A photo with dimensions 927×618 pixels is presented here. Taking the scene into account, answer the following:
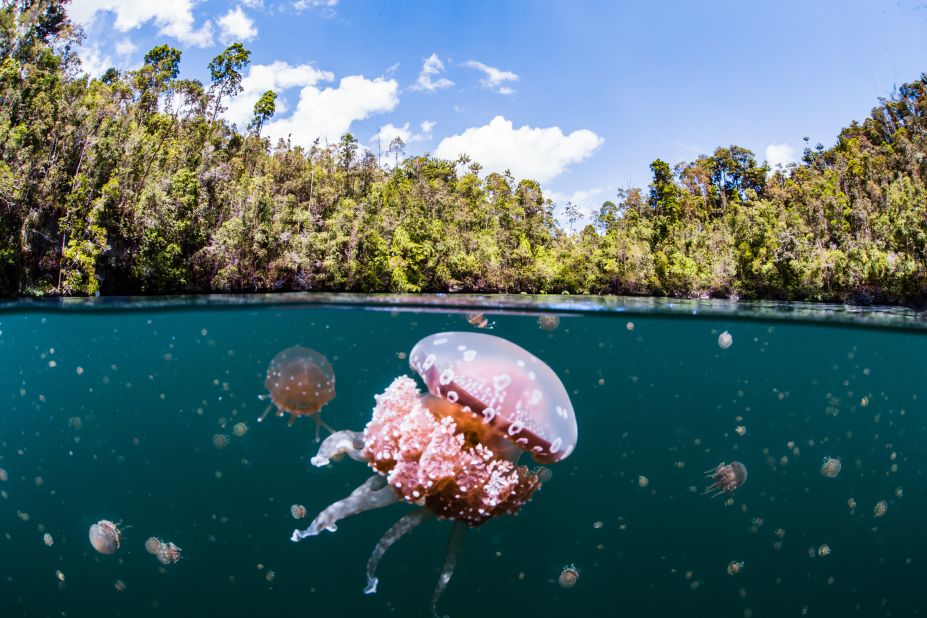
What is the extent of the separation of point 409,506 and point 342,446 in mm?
5567

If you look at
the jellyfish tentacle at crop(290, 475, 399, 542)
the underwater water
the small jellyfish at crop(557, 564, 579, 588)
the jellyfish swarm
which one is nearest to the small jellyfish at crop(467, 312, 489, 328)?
the underwater water

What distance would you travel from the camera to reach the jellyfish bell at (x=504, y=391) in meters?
4.67

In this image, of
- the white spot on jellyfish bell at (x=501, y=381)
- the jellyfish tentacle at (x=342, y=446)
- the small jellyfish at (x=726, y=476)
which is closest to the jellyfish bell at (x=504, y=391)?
the white spot on jellyfish bell at (x=501, y=381)

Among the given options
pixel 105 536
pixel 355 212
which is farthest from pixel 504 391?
pixel 355 212

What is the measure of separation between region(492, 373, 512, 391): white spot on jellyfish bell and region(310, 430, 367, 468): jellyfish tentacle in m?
1.15

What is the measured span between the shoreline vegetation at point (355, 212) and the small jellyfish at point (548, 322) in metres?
14.2

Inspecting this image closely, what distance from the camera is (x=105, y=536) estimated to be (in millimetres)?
7789

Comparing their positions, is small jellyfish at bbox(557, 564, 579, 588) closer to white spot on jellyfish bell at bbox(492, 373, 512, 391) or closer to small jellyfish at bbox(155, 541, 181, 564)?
white spot on jellyfish bell at bbox(492, 373, 512, 391)

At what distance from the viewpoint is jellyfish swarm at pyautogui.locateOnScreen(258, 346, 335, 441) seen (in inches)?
274

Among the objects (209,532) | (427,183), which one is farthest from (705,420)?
(427,183)

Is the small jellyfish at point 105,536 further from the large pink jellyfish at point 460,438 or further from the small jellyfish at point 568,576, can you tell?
the small jellyfish at point 568,576

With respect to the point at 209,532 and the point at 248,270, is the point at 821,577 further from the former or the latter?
the point at 248,270

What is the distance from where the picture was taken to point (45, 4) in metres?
23.6

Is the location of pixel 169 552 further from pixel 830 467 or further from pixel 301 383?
pixel 830 467
